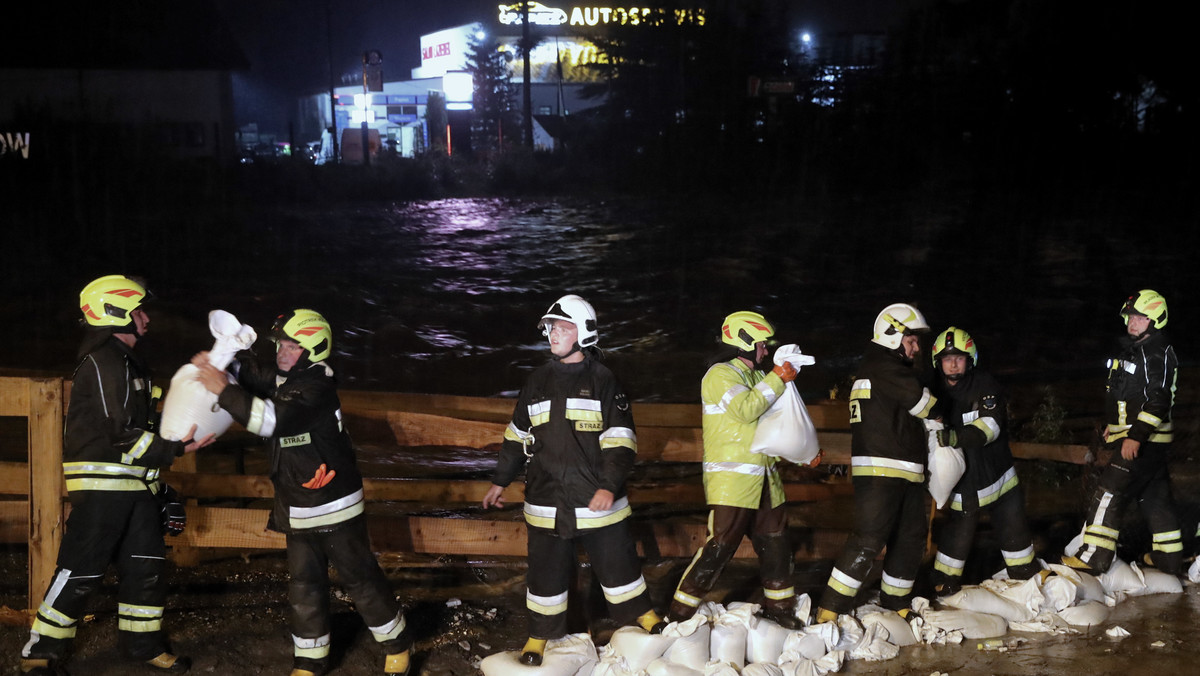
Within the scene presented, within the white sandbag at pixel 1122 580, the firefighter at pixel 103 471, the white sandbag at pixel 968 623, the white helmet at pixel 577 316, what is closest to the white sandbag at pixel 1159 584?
the white sandbag at pixel 1122 580

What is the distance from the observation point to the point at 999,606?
19.0 feet

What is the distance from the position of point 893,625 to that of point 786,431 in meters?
1.24

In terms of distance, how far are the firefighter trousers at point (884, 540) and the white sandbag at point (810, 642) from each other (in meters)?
0.34

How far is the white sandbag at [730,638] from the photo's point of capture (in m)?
5.02

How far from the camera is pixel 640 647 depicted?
492 centimetres

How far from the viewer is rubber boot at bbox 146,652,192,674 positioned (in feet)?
17.0

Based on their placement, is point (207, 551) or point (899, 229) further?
point (899, 229)

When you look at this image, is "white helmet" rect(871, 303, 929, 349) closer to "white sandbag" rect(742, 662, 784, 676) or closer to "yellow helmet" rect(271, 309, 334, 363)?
"white sandbag" rect(742, 662, 784, 676)

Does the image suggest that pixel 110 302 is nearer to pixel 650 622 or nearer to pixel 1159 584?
pixel 650 622

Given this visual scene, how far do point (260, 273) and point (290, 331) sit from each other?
17.1 meters

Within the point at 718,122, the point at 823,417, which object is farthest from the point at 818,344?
the point at 718,122

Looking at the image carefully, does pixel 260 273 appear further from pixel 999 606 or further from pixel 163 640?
pixel 999 606

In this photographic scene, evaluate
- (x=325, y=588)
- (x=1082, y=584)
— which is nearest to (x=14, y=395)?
(x=325, y=588)

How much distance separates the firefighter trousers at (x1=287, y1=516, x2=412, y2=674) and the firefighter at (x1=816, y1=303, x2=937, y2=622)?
236 centimetres
